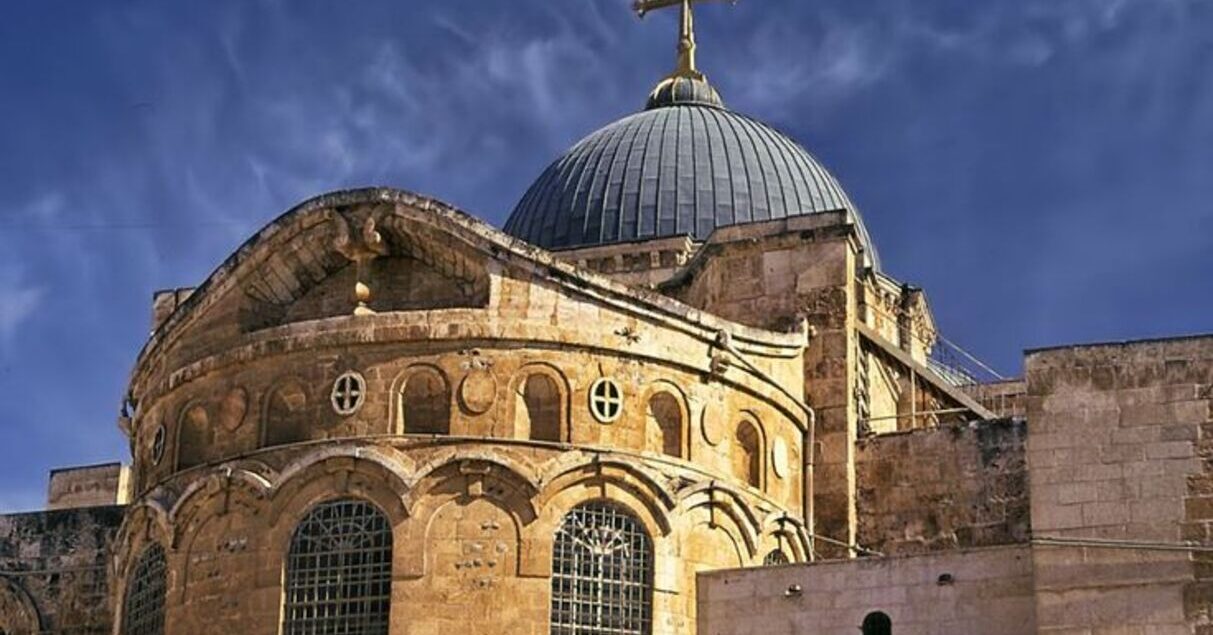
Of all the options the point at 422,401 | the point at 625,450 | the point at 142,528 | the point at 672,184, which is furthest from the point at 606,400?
the point at 672,184

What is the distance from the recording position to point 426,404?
31.3m

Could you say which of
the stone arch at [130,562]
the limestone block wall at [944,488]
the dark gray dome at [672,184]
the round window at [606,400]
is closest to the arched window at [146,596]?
the stone arch at [130,562]

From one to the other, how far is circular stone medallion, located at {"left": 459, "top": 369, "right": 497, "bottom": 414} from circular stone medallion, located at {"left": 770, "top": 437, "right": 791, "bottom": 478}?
5.36 meters

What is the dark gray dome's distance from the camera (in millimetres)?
42562

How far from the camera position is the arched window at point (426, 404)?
3112 cm

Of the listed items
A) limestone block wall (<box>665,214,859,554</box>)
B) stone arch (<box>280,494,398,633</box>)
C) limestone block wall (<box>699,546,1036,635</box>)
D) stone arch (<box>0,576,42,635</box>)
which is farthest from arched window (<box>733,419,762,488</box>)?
stone arch (<box>0,576,42,635</box>)

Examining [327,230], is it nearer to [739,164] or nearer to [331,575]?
[331,575]

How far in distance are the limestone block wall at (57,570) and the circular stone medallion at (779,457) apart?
14.0m

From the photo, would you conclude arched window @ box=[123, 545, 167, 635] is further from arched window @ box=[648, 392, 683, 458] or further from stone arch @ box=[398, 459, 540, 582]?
arched window @ box=[648, 392, 683, 458]

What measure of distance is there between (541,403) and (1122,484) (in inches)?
359

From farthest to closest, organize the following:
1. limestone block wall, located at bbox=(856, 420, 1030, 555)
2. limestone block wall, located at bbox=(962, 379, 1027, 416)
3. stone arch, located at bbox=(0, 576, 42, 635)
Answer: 1. limestone block wall, located at bbox=(962, 379, 1027, 416)
2. stone arch, located at bbox=(0, 576, 42, 635)
3. limestone block wall, located at bbox=(856, 420, 1030, 555)

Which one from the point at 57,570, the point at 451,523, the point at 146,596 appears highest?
the point at 57,570

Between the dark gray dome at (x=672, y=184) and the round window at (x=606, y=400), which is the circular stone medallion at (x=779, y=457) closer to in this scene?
the round window at (x=606, y=400)

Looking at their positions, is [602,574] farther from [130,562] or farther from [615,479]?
[130,562]
